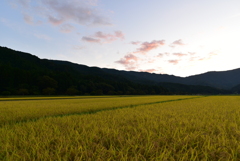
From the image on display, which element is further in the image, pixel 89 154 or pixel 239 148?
pixel 239 148

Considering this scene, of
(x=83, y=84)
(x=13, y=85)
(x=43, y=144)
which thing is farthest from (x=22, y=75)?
(x=43, y=144)

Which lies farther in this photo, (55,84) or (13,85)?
(55,84)

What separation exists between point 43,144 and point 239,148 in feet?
11.0

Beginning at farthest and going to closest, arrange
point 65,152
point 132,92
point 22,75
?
point 132,92 < point 22,75 < point 65,152

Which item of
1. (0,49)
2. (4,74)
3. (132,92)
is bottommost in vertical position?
(132,92)

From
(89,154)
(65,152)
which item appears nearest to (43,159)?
(65,152)

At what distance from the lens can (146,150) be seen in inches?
86.4

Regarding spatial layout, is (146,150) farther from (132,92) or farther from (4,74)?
(132,92)

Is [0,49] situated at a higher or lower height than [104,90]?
higher

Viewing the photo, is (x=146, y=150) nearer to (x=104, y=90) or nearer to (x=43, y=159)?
(x=43, y=159)

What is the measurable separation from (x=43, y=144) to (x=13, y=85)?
82.6m

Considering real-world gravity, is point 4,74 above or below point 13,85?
above

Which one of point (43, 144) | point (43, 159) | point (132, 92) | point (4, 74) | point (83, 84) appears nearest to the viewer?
point (43, 159)

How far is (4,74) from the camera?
218ft
